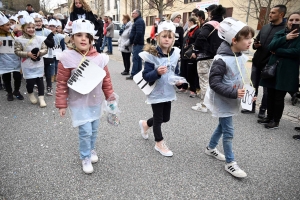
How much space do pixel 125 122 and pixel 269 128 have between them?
2.55 meters

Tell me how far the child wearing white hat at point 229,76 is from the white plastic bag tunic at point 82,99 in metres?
1.25

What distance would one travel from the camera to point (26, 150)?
2877 mm

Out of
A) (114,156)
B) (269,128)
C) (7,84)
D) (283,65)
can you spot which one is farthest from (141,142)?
(7,84)

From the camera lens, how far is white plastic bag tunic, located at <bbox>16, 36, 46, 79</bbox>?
13.8 feet

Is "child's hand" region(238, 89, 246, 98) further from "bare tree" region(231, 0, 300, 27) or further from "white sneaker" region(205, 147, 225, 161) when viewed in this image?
"bare tree" region(231, 0, 300, 27)

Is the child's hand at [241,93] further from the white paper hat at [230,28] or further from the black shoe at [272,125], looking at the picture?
the black shoe at [272,125]

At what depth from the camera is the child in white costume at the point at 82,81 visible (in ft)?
7.52

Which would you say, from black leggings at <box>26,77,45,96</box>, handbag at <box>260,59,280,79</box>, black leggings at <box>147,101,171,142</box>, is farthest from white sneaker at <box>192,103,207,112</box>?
black leggings at <box>26,77,45,96</box>

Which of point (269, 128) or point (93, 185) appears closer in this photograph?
point (93, 185)

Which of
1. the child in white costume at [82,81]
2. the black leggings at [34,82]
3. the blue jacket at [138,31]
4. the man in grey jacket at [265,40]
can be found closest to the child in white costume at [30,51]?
the black leggings at [34,82]

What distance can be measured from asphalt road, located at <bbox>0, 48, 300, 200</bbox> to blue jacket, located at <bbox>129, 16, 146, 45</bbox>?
3.52 meters

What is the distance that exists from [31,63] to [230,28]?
12.4 ft

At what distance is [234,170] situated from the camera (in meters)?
2.49

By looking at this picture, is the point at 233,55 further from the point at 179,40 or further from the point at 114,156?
the point at 179,40
